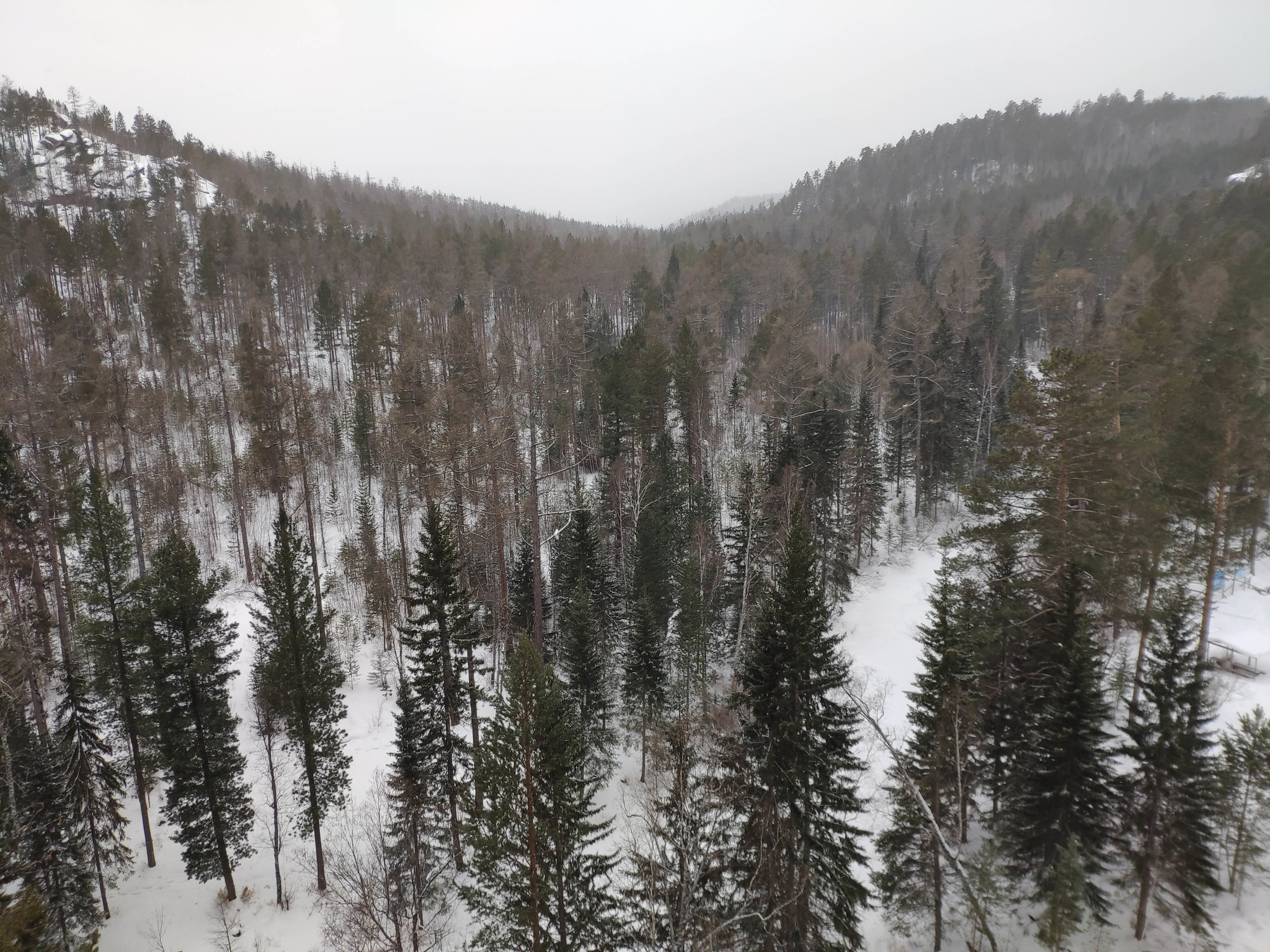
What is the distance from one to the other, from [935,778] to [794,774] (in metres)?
4.02

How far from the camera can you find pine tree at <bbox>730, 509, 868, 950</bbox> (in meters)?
11.7

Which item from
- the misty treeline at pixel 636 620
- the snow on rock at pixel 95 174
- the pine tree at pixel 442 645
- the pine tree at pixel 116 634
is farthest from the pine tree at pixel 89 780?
the snow on rock at pixel 95 174

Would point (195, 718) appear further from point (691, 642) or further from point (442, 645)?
point (691, 642)

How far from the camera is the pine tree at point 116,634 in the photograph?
16812 mm

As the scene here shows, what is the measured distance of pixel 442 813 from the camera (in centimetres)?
1716

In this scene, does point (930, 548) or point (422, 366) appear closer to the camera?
point (422, 366)

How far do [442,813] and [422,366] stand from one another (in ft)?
65.1

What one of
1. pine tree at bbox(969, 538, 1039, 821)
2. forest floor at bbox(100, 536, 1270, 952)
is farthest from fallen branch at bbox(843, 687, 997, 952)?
pine tree at bbox(969, 538, 1039, 821)

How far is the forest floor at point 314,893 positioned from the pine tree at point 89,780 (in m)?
1.70

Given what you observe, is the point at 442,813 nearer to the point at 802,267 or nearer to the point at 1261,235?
the point at 802,267

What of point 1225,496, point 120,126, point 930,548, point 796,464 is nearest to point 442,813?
point 796,464

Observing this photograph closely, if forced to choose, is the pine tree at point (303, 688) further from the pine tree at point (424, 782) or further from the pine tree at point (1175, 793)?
the pine tree at point (1175, 793)

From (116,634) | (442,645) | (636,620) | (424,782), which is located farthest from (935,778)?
(116,634)

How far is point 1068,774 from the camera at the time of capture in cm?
1305
